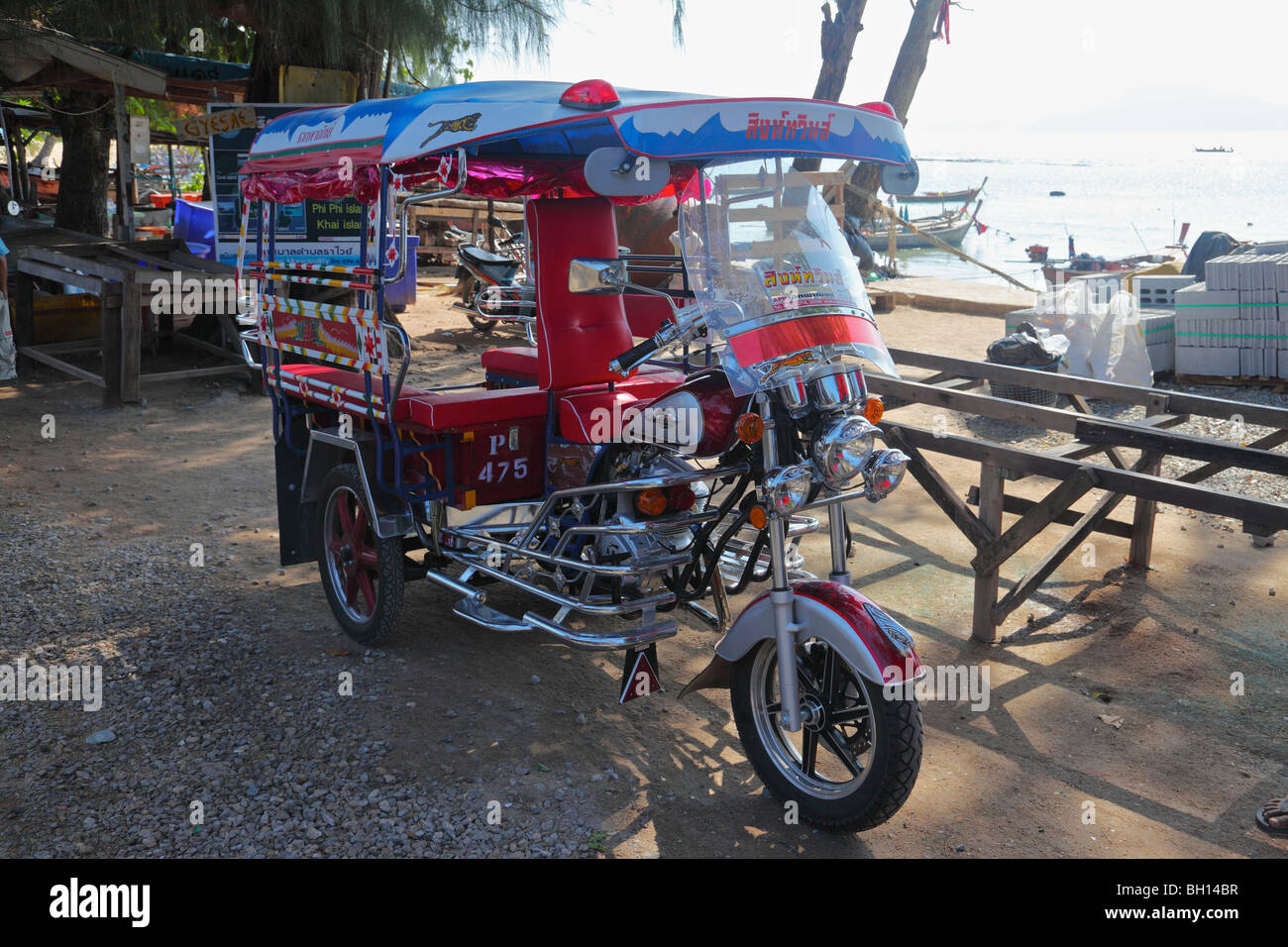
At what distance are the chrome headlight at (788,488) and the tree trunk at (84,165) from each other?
1487cm

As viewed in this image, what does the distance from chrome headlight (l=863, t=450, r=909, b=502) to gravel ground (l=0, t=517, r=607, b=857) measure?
1486 millimetres

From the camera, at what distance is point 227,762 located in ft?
13.0

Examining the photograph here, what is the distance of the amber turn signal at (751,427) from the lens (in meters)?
3.48

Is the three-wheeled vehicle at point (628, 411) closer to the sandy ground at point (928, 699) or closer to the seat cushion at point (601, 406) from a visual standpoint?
the seat cushion at point (601, 406)

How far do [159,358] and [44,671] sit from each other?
7.54 metres

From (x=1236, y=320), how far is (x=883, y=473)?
28.3 ft

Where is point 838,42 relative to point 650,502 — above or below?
above

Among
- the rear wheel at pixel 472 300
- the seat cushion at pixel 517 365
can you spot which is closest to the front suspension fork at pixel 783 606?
the seat cushion at pixel 517 365

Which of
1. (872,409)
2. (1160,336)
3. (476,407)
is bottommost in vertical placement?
(476,407)

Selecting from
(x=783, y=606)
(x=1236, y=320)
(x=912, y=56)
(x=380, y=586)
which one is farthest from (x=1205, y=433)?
(x=912, y=56)

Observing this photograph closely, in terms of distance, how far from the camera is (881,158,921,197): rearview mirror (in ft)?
13.3

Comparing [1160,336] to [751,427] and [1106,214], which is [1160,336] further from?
[1106,214]

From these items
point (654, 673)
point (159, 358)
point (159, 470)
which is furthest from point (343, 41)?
point (654, 673)

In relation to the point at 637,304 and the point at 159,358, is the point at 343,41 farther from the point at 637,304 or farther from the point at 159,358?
the point at 637,304
